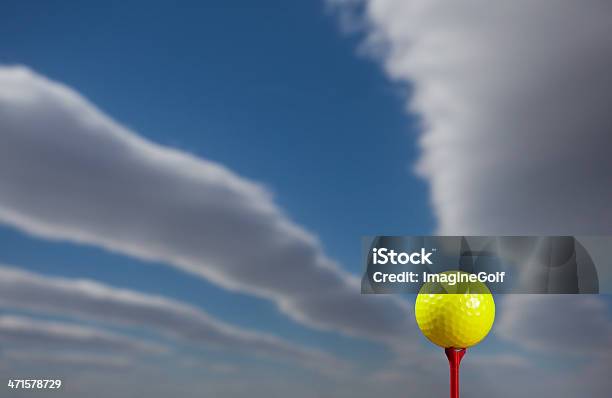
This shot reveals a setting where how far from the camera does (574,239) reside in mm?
4020

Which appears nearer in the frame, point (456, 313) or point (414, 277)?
point (456, 313)

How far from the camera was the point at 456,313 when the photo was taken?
3.45 metres

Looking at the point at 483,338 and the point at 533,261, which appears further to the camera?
the point at 533,261

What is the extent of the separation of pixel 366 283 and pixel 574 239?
1340mm

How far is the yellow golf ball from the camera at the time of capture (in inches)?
136

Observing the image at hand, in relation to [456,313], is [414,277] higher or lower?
higher

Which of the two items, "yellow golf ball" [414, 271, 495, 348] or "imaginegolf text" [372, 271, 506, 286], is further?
"imaginegolf text" [372, 271, 506, 286]

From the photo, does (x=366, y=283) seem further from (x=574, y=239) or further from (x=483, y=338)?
(x=574, y=239)

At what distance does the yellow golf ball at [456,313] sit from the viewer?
346cm

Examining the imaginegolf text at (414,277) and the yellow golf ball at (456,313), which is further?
the imaginegolf text at (414,277)

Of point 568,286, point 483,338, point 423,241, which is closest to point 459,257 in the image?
point 423,241

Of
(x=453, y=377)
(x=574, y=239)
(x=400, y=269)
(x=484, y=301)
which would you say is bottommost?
(x=453, y=377)

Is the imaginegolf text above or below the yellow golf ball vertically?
above

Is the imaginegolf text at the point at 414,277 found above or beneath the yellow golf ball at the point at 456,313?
above
